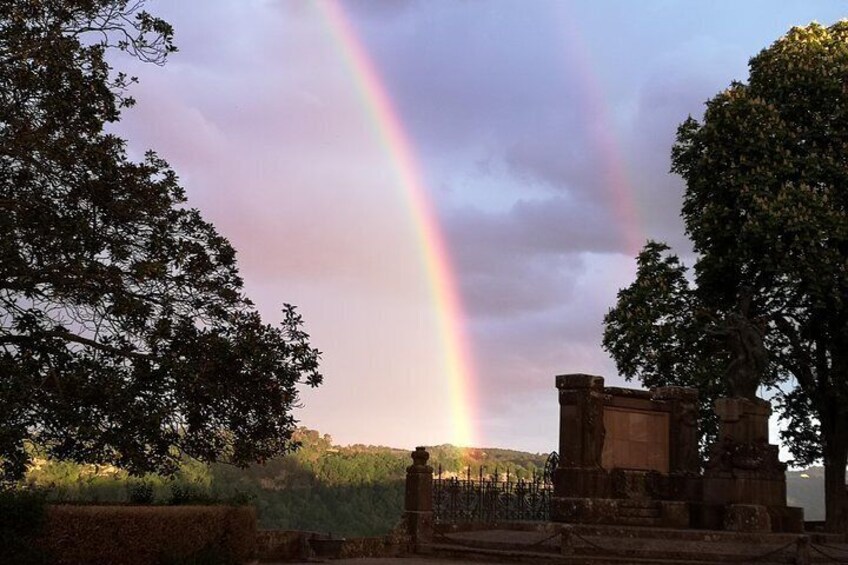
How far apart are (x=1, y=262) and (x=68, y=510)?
4108mm

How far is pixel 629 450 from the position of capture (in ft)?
81.2

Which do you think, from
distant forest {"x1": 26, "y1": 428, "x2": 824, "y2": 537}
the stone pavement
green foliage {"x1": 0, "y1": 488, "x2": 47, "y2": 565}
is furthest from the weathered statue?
distant forest {"x1": 26, "y1": 428, "x2": 824, "y2": 537}

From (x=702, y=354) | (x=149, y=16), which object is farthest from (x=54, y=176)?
(x=702, y=354)

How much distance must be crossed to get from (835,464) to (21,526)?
90.5 feet

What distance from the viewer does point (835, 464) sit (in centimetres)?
3256

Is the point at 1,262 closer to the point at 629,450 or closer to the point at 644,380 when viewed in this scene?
the point at 629,450

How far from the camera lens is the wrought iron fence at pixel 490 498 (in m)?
26.4

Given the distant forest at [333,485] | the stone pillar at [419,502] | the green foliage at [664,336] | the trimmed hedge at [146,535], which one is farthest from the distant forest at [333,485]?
the trimmed hedge at [146,535]

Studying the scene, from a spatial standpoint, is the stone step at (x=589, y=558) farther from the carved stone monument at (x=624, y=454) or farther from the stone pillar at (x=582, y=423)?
the stone pillar at (x=582, y=423)

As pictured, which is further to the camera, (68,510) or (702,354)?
(702,354)

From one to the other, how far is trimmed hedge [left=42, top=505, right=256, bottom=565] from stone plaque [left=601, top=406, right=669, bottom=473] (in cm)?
1106

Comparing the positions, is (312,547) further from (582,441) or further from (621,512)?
(621,512)

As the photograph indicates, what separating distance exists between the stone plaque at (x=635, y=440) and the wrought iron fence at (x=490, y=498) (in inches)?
89.8

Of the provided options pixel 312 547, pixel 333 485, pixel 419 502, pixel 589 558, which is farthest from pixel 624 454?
pixel 333 485
